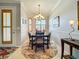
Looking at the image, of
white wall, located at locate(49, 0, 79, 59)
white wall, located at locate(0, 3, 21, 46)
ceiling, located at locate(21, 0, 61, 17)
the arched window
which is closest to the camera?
white wall, located at locate(49, 0, 79, 59)

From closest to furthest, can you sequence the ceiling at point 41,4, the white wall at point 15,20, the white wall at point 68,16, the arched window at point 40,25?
the white wall at point 68,16
the white wall at point 15,20
the ceiling at point 41,4
the arched window at point 40,25

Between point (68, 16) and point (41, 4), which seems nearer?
point (68, 16)

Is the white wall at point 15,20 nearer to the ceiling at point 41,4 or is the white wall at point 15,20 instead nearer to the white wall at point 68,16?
the ceiling at point 41,4

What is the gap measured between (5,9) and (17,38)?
2081 mm

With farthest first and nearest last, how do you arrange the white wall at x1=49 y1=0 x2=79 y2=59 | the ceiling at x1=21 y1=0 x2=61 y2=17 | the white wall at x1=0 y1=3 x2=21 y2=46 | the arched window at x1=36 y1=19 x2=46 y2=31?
the arched window at x1=36 y1=19 x2=46 y2=31
the ceiling at x1=21 y1=0 x2=61 y2=17
the white wall at x1=0 y1=3 x2=21 y2=46
the white wall at x1=49 y1=0 x2=79 y2=59

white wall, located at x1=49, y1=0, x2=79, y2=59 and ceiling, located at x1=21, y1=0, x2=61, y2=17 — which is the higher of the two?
ceiling, located at x1=21, y1=0, x2=61, y2=17

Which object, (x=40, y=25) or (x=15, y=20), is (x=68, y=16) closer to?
(x=15, y=20)

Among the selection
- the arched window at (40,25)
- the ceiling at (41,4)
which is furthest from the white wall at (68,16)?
the arched window at (40,25)

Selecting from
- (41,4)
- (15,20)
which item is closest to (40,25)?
(41,4)

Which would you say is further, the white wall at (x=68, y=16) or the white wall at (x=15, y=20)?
the white wall at (x=15, y=20)

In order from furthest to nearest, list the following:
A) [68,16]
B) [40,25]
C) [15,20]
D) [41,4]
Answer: [40,25], [41,4], [15,20], [68,16]

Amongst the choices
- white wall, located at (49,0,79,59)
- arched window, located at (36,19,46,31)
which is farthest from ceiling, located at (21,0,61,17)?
arched window, located at (36,19,46,31)

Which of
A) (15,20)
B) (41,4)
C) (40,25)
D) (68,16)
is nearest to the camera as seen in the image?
(68,16)

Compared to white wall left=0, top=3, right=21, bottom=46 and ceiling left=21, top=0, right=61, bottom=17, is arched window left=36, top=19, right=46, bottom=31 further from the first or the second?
white wall left=0, top=3, right=21, bottom=46
